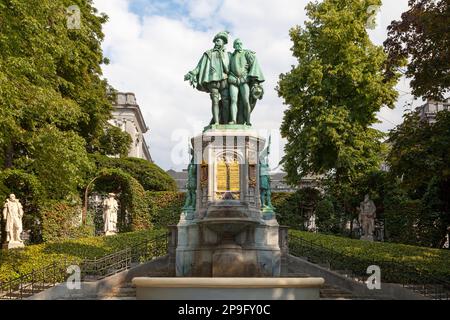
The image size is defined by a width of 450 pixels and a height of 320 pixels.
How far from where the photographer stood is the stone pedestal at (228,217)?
551 inches

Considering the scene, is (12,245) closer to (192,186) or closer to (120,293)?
(120,293)

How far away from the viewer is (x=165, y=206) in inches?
1221

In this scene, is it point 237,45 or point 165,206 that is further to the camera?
point 165,206

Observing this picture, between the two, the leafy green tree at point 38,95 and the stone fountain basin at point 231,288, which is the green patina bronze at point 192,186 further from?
the stone fountain basin at point 231,288

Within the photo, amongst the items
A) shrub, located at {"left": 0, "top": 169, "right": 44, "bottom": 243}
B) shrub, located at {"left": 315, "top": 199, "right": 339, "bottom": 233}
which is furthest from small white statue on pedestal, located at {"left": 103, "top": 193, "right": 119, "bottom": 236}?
shrub, located at {"left": 315, "top": 199, "right": 339, "bottom": 233}

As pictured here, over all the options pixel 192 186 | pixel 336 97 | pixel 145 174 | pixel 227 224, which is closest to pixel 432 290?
pixel 227 224

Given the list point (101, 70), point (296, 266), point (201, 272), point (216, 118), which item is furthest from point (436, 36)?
point (101, 70)

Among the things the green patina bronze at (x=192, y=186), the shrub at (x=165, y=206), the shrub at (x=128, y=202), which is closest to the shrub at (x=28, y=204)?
the shrub at (x=128, y=202)

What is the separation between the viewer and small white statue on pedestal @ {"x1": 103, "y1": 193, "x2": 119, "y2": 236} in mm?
28125

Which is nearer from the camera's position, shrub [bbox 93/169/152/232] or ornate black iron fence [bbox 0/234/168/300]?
ornate black iron fence [bbox 0/234/168/300]

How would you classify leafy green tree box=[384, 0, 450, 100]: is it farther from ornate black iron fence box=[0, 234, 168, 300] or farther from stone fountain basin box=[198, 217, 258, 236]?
ornate black iron fence box=[0, 234, 168, 300]

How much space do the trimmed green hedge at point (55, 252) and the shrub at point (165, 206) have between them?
6.20 meters

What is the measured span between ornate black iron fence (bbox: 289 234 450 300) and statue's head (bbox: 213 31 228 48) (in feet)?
23.8

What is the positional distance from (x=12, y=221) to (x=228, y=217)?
1207cm
